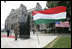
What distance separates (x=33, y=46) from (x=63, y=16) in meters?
2.86

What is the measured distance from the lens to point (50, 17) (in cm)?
445

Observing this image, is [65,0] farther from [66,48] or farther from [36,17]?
[36,17]

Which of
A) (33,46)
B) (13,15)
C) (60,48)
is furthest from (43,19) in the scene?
(60,48)

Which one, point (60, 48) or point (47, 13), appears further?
point (60, 48)

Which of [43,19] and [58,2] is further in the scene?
[58,2]

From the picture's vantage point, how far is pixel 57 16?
4.48m

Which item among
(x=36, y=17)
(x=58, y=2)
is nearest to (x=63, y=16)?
(x=36, y=17)

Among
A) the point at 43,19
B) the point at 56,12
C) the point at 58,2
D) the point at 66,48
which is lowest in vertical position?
the point at 66,48

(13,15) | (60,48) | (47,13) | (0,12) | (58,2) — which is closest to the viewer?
(13,15)

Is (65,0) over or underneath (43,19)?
over

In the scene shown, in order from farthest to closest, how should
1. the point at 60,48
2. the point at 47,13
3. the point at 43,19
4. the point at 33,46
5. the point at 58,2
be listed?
the point at 58,2 → the point at 60,48 → the point at 33,46 → the point at 47,13 → the point at 43,19

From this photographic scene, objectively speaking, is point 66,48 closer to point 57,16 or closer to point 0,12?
point 57,16

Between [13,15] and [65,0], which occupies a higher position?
[65,0]

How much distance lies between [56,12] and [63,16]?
0.48m
